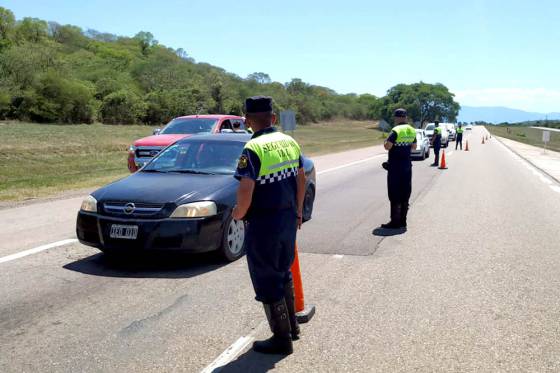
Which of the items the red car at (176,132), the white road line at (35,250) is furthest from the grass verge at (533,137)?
the white road line at (35,250)

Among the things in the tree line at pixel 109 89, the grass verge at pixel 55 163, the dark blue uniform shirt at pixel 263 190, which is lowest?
the grass verge at pixel 55 163

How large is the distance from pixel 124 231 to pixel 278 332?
2713 millimetres

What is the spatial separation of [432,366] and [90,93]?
200 feet

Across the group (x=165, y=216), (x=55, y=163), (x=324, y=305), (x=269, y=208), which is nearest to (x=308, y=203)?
(x=165, y=216)

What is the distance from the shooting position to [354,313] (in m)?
4.88

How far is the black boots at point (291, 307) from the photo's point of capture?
4.12m

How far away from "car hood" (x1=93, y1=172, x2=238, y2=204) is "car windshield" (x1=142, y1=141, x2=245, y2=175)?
11.7 inches

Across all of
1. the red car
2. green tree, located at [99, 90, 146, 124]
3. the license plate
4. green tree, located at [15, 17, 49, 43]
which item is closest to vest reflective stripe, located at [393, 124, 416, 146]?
the license plate

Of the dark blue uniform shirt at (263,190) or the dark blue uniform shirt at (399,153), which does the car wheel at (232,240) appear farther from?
the dark blue uniform shirt at (399,153)

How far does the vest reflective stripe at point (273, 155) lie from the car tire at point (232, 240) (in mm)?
2561

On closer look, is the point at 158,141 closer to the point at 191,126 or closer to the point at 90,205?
the point at 191,126

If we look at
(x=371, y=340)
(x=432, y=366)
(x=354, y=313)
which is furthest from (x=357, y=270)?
(x=432, y=366)

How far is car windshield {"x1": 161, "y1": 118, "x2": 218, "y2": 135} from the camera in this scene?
1500 centimetres

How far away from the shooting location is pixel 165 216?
19.8 feet
